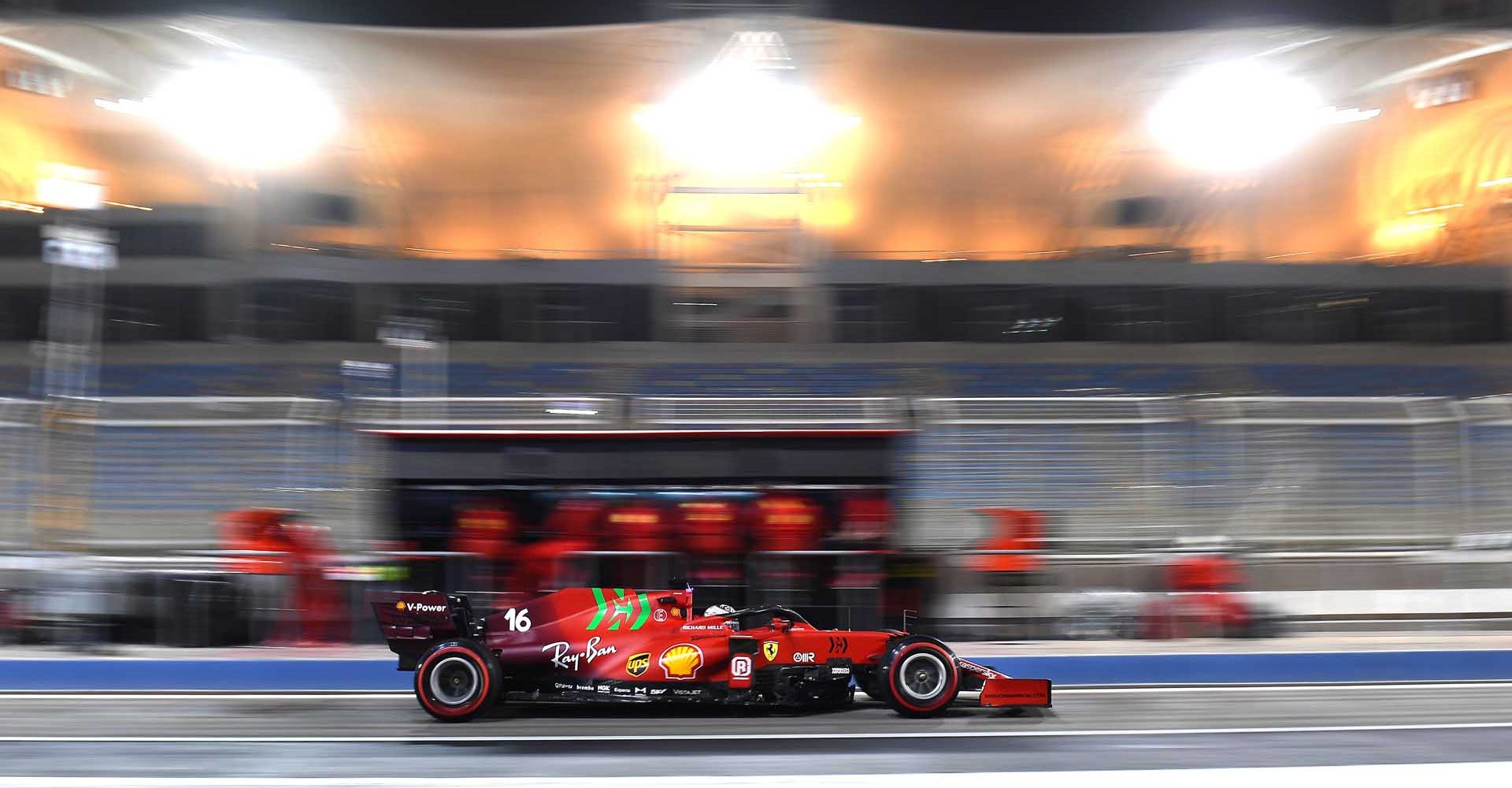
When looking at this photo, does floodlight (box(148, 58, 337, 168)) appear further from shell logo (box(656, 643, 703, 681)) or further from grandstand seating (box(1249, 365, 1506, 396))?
grandstand seating (box(1249, 365, 1506, 396))

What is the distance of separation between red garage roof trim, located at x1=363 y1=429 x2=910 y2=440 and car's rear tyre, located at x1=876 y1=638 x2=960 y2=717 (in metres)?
3.59

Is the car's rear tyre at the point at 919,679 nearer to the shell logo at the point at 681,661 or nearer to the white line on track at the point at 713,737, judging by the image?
the white line on track at the point at 713,737

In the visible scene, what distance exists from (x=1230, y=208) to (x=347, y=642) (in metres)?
14.2

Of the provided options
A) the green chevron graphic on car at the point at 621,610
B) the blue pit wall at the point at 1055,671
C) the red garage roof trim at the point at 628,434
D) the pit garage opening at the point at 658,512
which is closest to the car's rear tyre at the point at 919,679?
the green chevron graphic on car at the point at 621,610

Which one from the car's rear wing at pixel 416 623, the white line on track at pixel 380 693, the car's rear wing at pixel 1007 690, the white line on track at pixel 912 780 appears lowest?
the white line on track at pixel 380 693

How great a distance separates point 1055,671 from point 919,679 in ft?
7.08

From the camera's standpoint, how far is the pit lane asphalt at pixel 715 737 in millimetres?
5883

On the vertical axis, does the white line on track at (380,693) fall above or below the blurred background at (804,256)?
below

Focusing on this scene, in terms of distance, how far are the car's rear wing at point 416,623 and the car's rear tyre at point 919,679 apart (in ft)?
8.18

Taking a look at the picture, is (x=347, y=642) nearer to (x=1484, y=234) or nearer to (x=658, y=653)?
(x=658, y=653)

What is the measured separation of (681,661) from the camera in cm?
715

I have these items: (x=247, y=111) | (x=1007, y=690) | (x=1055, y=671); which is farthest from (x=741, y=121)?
(x=1007, y=690)

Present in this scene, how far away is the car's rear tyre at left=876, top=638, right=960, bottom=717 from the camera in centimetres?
714

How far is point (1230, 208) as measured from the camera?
1834 centimetres
